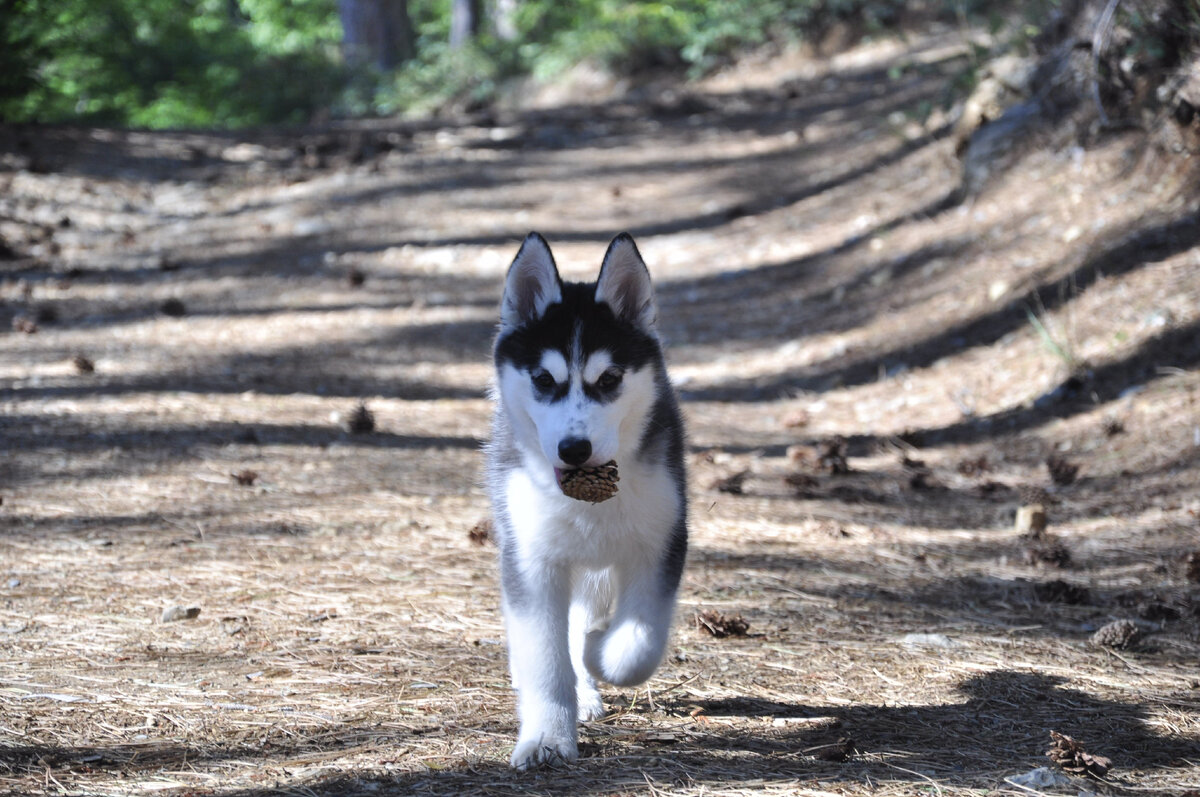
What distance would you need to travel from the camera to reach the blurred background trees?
16938 millimetres

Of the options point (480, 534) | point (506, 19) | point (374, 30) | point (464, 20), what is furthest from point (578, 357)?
point (506, 19)

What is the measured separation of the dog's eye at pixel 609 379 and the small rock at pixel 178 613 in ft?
6.20

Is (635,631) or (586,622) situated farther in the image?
(586,622)

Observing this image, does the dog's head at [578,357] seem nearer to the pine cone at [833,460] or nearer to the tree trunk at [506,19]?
the pine cone at [833,460]

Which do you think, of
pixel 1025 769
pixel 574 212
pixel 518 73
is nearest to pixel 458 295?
pixel 574 212

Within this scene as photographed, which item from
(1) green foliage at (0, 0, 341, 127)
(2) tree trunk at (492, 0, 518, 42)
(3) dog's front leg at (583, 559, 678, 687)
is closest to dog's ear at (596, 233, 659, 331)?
(3) dog's front leg at (583, 559, 678, 687)

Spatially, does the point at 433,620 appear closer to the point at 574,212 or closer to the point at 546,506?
the point at 546,506

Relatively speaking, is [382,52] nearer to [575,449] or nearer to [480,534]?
[480,534]

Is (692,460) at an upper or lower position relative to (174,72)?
lower

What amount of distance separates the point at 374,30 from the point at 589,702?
2054 centimetres

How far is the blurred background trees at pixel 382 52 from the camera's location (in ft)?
55.6

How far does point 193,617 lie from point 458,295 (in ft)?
19.5

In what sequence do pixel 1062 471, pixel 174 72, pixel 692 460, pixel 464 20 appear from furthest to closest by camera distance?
pixel 464 20 → pixel 174 72 → pixel 692 460 → pixel 1062 471

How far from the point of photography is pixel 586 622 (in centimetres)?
393
